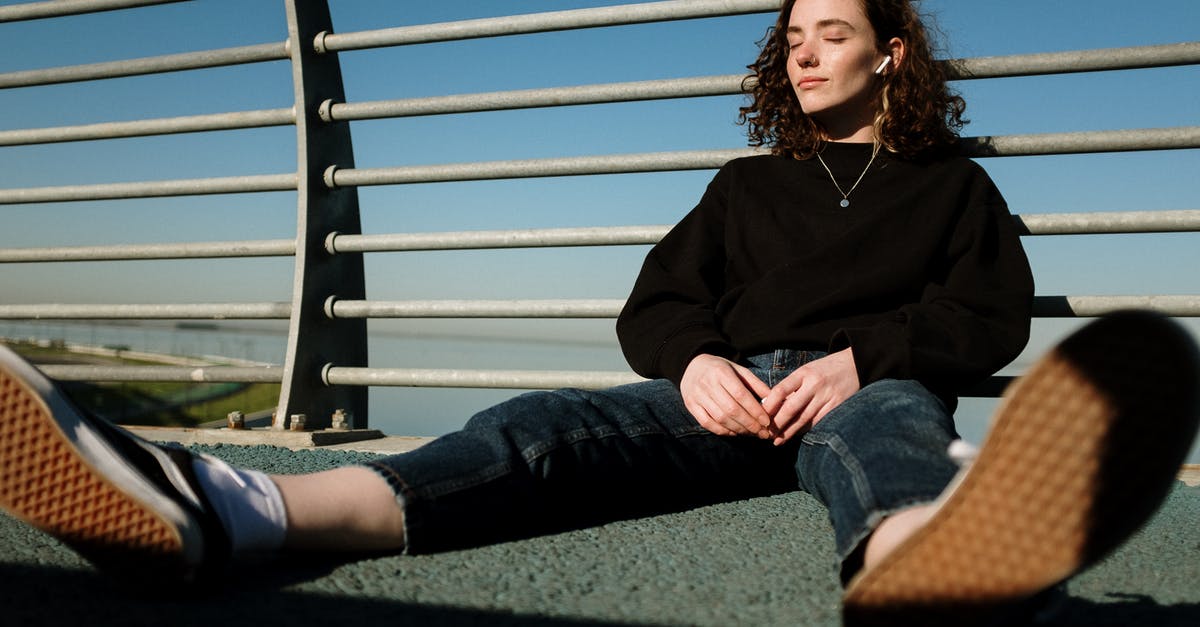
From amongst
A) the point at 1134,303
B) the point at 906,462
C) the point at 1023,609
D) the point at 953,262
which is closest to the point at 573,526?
the point at 906,462

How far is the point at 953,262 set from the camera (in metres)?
1.51

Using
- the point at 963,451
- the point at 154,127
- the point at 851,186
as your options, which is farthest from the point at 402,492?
the point at 154,127

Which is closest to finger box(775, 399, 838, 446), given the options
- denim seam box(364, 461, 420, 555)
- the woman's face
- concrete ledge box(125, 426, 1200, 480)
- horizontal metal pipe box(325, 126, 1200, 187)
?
denim seam box(364, 461, 420, 555)

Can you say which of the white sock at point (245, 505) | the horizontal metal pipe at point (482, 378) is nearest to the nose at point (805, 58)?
the horizontal metal pipe at point (482, 378)

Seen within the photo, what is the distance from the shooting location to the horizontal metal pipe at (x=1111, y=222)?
1.88 metres

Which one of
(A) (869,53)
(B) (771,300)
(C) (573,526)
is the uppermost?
(A) (869,53)

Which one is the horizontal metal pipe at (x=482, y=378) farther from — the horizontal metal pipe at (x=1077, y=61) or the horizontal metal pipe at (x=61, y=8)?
the horizontal metal pipe at (x=61, y=8)

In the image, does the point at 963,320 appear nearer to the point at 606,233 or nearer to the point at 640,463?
the point at 640,463

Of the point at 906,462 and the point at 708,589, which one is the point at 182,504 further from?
the point at 906,462

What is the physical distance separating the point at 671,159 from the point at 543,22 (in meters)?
0.49

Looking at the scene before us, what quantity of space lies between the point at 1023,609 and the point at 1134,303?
1332 mm

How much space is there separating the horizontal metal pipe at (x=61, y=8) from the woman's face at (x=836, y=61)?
195 centimetres

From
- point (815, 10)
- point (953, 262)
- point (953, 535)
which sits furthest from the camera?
point (815, 10)

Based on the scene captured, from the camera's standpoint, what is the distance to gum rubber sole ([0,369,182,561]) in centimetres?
86
